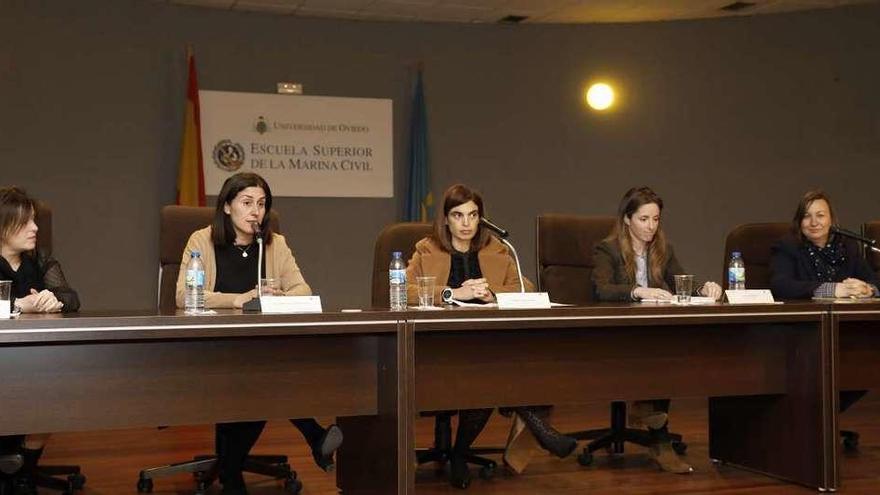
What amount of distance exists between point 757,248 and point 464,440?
Result: 1700 mm

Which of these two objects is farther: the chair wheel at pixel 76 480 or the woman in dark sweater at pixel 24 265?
the chair wheel at pixel 76 480

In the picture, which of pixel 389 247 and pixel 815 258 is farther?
pixel 815 258

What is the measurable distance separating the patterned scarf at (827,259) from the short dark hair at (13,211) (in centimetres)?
297

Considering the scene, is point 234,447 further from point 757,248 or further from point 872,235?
point 872,235

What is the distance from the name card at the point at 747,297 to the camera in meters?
3.29

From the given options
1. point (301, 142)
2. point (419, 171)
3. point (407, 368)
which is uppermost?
point (301, 142)

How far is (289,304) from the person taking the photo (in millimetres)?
2770

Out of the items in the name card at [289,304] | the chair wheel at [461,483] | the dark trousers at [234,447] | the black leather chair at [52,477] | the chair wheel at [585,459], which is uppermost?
the name card at [289,304]

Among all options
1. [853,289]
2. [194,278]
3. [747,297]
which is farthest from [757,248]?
[194,278]

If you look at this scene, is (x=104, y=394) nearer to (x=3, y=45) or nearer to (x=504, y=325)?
(x=504, y=325)

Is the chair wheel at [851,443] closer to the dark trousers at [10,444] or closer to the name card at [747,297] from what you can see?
the name card at [747,297]

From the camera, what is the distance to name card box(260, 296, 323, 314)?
2727mm

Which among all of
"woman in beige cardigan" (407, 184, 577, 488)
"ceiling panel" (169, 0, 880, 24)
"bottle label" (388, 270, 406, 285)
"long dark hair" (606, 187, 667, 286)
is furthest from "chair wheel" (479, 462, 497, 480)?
"ceiling panel" (169, 0, 880, 24)

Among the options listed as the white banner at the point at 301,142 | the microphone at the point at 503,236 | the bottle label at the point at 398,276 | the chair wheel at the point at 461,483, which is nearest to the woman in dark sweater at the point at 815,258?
the microphone at the point at 503,236
